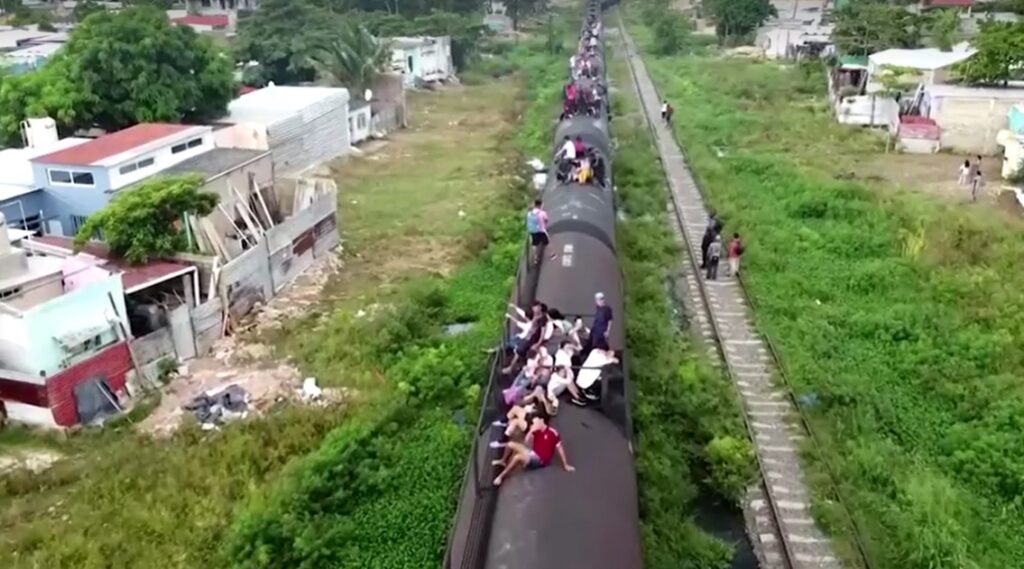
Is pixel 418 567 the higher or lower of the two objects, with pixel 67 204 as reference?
lower

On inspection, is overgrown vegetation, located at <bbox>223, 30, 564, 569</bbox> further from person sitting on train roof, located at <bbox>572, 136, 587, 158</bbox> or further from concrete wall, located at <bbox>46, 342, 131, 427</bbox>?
person sitting on train roof, located at <bbox>572, 136, 587, 158</bbox>

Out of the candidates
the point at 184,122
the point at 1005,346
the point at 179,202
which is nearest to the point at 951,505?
the point at 1005,346

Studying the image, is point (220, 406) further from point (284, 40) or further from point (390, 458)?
point (284, 40)

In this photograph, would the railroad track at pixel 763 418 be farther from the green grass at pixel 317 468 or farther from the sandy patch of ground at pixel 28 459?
the sandy patch of ground at pixel 28 459

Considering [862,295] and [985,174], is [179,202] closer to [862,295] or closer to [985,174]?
[862,295]

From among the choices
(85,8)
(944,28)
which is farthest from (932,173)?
(85,8)
